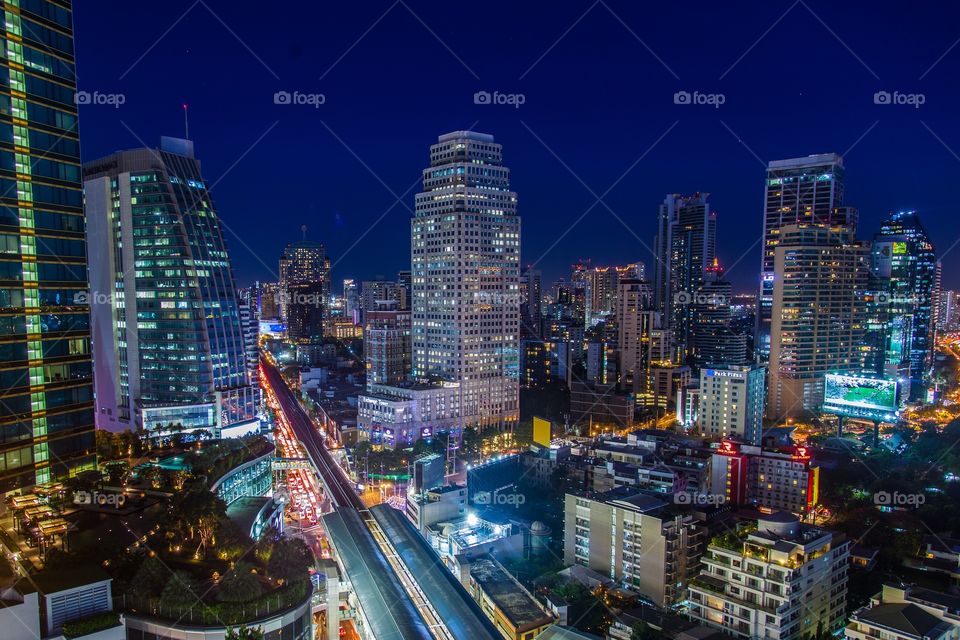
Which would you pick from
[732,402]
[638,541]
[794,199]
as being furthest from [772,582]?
[794,199]

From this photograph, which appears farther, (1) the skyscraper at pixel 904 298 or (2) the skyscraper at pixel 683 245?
(2) the skyscraper at pixel 683 245

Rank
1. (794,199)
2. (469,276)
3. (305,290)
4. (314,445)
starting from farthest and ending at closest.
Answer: (305,290) → (794,199) → (469,276) → (314,445)

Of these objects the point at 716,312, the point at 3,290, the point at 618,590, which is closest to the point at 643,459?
the point at 618,590

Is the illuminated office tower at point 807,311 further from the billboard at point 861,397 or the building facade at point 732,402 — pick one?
the building facade at point 732,402

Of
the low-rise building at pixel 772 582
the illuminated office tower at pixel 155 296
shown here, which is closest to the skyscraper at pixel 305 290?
the illuminated office tower at pixel 155 296

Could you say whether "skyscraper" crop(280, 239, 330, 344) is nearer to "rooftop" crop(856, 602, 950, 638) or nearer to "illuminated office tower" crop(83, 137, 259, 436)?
"illuminated office tower" crop(83, 137, 259, 436)

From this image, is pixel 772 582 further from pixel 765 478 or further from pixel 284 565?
pixel 765 478
